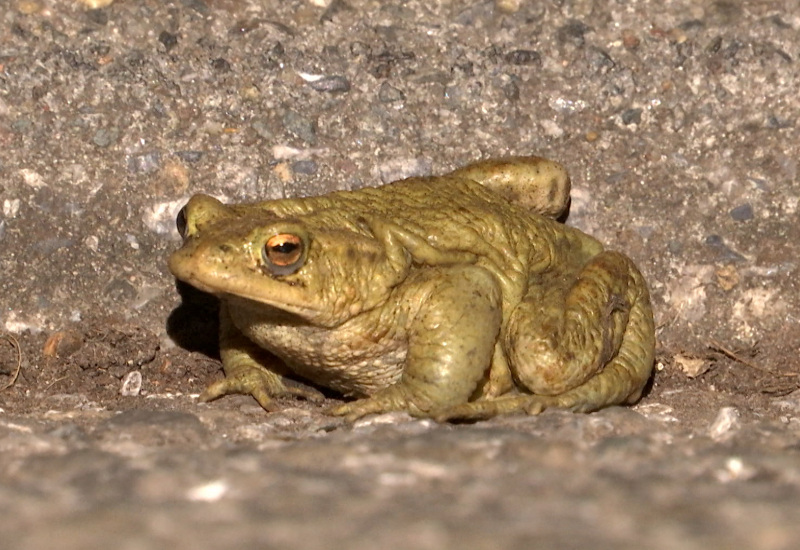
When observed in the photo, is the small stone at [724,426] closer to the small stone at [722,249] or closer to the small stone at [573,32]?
the small stone at [722,249]

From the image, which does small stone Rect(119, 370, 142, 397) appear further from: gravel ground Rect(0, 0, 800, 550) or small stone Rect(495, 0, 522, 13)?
small stone Rect(495, 0, 522, 13)

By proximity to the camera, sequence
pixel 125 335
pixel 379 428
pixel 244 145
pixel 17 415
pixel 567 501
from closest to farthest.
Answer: pixel 567 501, pixel 379 428, pixel 17 415, pixel 125 335, pixel 244 145

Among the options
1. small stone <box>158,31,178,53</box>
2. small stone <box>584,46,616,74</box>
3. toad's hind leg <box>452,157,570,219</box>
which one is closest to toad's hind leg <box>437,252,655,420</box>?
toad's hind leg <box>452,157,570,219</box>

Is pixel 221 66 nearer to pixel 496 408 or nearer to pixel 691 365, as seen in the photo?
pixel 496 408

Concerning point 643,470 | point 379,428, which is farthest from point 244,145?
point 643,470

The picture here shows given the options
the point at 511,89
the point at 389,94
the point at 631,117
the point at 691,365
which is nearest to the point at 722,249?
the point at 691,365

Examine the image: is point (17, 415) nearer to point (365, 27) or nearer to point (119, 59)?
point (119, 59)
